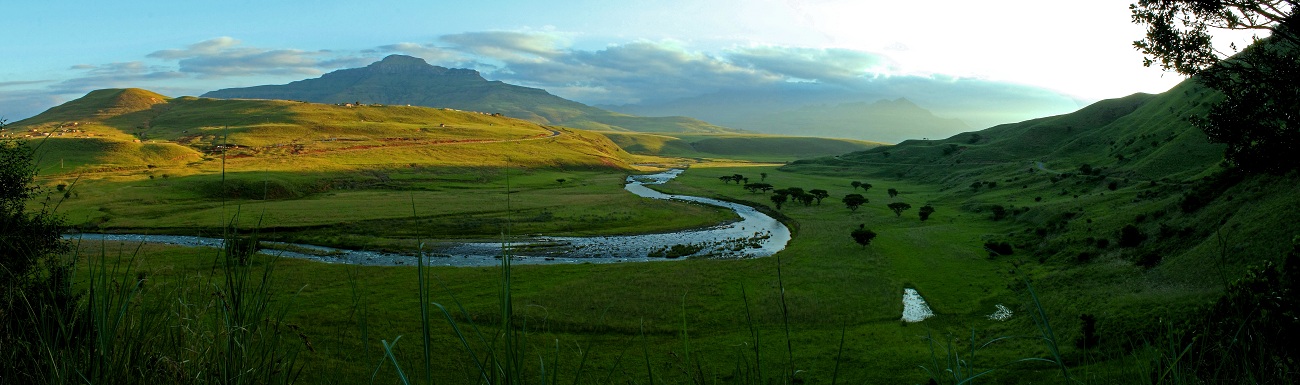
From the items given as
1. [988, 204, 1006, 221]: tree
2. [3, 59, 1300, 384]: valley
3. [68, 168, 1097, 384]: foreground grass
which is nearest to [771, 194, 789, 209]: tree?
[3, 59, 1300, 384]: valley

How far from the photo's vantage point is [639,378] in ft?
80.2

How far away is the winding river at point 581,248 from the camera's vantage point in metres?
53.3

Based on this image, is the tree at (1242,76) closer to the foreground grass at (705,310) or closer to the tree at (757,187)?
the foreground grass at (705,310)

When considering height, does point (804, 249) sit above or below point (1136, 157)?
below

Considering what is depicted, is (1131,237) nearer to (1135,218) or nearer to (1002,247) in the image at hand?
(1135,218)

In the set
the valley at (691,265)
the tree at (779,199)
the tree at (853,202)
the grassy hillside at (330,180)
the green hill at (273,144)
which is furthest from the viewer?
the green hill at (273,144)

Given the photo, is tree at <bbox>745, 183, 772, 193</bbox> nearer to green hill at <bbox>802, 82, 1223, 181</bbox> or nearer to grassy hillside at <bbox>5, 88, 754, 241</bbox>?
grassy hillside at <bbox>5, 88, 754, 241</bbox>

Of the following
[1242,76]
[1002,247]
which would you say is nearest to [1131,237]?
[1002,247]

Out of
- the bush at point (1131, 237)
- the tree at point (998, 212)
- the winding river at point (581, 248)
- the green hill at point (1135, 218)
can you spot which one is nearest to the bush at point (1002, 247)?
the green hill at point (1135, 218)

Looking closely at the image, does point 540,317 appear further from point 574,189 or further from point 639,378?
point 574,189

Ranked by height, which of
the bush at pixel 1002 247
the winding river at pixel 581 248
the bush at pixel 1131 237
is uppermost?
the bush at pixel 1131 237

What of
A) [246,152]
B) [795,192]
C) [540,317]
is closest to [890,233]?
[795,192]

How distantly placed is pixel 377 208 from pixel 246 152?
73616 millimetres

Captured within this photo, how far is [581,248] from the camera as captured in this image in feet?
194
